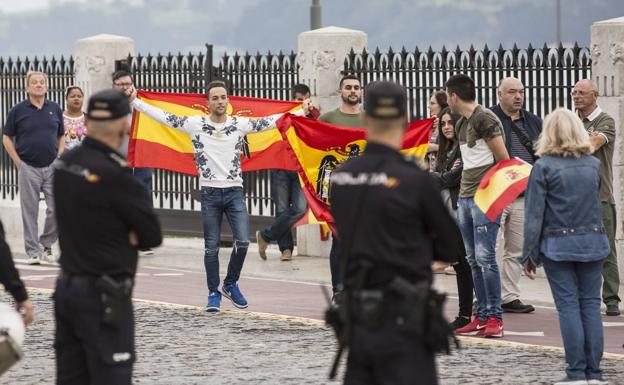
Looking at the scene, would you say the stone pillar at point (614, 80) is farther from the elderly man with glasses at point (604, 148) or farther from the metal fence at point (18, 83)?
the metal fence at point (18, 83)

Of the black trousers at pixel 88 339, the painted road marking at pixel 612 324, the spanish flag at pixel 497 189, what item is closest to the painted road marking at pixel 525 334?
the painted road marking at pixel 612 324

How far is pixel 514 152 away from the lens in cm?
1316

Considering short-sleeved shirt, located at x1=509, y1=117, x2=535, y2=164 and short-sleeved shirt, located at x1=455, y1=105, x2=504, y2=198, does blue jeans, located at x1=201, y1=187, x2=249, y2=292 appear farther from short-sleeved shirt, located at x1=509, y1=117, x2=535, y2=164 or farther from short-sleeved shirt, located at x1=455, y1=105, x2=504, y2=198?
short-sleeved shirt, located at x1=509, y1=117, x2=535, y2=164

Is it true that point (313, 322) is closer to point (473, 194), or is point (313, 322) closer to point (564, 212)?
point (473, 194)

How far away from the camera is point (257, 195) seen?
19.7m

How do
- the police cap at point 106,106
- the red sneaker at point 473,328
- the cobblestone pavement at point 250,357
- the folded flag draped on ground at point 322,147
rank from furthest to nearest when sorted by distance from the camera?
the folded flag draped on ground at point 322,147 → the red sneaker at point 473,328 → the cobblestone pavement at point 250,357 → the police cap at point 106,106

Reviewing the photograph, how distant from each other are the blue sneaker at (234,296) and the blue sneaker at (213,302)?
0.34 feet

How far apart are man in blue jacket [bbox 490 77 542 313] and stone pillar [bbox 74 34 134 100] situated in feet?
29.0

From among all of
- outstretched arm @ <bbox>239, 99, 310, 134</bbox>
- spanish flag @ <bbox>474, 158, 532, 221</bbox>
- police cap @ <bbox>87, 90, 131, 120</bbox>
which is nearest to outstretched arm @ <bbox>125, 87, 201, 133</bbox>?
outstretched arm @ <bbox>239, 99, 310, 134</bbox>

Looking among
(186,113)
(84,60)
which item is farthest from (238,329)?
(84,60)

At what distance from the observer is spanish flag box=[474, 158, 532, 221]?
11570mm

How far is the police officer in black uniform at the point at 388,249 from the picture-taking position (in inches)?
253

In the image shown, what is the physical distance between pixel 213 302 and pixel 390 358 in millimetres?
6995

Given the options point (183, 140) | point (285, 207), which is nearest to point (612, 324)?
point (285, 207)
